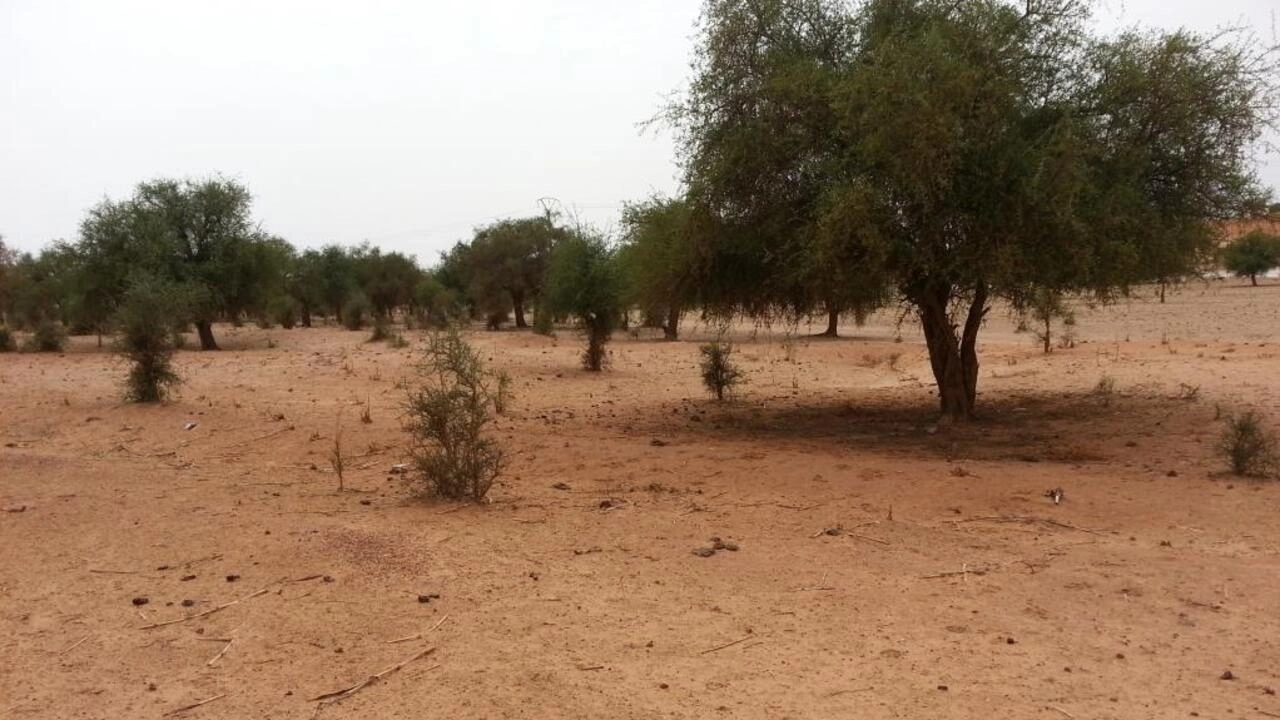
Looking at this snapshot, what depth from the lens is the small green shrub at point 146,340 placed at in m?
13.9

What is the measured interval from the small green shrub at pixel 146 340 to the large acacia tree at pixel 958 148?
8.45 meters

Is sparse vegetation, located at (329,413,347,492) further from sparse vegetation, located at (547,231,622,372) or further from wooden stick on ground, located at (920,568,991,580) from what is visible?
sparse vegetation, located at (547,231,622,372)

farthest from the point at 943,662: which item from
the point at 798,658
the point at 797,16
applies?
the point at 797,16

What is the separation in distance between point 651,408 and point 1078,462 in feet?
24.7

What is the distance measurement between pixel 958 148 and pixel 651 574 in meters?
6.42

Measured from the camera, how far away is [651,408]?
15.9 meters

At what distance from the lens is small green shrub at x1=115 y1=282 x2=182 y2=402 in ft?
45.6

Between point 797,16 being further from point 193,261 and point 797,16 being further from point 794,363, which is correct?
point 193,261

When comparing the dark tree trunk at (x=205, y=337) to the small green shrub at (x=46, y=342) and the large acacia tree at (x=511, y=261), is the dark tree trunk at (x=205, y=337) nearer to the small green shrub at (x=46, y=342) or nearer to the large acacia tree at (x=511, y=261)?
the small green shrub at (x=46, y=342)

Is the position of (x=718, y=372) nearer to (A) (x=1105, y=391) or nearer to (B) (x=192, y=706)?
(A) (x=1105, y=391)

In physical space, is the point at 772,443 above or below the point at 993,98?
below

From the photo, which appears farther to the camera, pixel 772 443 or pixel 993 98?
pixel 772 443

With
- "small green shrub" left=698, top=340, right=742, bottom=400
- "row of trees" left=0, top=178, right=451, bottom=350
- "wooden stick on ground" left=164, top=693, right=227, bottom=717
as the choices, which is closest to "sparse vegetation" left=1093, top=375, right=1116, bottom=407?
"small green shrub" left=698, top=340, right=742, bottom=400

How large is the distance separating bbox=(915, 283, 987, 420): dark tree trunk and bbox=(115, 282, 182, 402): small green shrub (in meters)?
11.3
